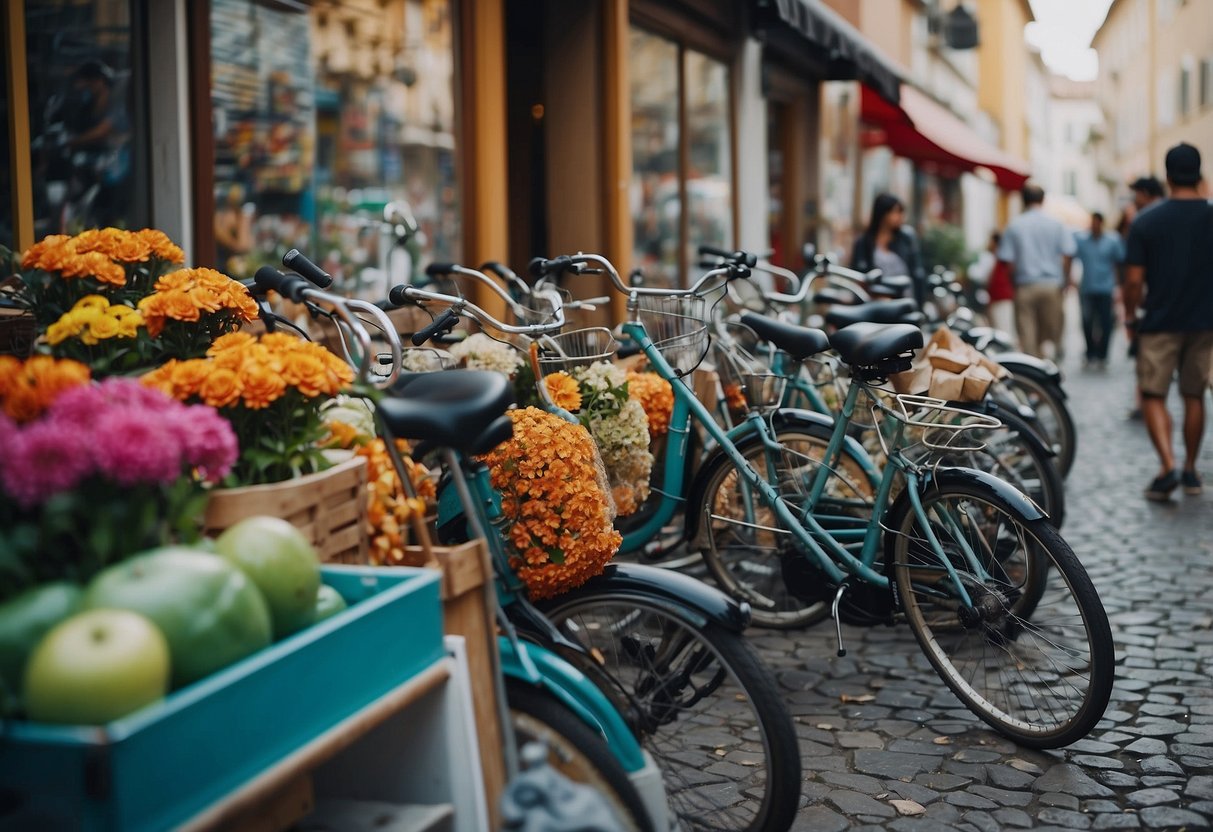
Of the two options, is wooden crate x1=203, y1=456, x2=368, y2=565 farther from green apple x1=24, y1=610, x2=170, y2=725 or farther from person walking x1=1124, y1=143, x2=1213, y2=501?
person walking x1=1124, y1=143, x2=1213, y2=501

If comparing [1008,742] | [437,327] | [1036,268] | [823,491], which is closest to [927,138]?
[1036,268]

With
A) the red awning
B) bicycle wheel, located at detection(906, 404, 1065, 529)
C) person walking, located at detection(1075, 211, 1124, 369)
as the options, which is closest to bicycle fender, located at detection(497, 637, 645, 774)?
bicycle wheel, located at detection(906, 404, 1065, 529)

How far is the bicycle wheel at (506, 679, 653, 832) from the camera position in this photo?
259 centimetres

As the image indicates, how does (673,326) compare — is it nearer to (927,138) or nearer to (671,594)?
(671,594)

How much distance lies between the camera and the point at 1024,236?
12633 mm

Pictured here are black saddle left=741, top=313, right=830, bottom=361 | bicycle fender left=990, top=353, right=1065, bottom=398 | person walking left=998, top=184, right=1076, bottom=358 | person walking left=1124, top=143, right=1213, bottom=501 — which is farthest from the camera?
person walking left=998, top=184, right=1076, bottom=358

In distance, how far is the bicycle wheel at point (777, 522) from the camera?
455cm

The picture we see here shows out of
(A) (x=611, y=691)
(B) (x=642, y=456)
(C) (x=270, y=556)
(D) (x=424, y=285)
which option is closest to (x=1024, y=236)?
(D) (x=424, y=285)

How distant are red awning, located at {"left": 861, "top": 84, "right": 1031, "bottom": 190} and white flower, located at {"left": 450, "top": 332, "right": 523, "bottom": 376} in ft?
35.1

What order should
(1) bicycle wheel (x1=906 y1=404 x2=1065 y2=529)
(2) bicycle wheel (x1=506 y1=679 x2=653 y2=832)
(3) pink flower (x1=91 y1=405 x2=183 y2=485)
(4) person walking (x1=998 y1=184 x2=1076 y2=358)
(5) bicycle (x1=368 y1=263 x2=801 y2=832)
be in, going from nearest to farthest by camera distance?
(3) pink flower (x1=91 y1=405 x2=183 y2=485)
(2) bicycle wheel (x1=506 y1=679 x2=653 y2=832)
(5) bicycle (x1=368 y1=263 x2=801 y2=832)
(1) bicycle wheel (x1=906 y1=404 x2=1065 y2=529)
(4) person walking (x1=998 y1=184 x2=1076 y2=358)

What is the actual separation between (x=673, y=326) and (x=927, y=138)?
1140 centimetres

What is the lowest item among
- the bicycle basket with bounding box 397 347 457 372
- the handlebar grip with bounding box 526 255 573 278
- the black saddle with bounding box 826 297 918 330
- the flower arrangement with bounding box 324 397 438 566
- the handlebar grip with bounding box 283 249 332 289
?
the flower arrangement with bounding box 324 397 438 566

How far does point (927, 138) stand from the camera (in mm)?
15016

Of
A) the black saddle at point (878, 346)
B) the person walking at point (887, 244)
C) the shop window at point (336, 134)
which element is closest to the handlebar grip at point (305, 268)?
the black saddle at point (878, 346)
